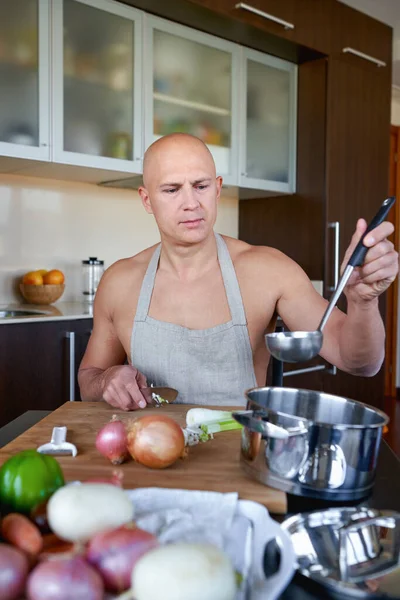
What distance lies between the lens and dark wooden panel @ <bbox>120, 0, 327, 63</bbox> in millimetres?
2666

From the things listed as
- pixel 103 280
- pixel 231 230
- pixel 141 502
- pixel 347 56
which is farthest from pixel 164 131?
pixel 141 502

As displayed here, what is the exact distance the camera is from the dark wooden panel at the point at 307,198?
11.0 ft

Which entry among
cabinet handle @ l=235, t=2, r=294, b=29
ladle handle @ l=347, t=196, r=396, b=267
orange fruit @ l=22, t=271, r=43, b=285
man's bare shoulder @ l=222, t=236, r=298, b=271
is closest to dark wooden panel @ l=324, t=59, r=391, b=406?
cabinet handle @ l=235, t=2, r=294, b=29

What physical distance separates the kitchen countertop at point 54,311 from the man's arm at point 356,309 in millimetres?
1071

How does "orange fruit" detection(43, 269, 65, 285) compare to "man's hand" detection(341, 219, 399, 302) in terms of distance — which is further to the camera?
"orange fruit" detection(43, 269, 65, 285)

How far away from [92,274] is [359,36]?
6.86 feet

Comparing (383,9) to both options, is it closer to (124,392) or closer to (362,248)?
(362,248)

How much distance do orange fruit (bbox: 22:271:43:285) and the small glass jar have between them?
258 mm

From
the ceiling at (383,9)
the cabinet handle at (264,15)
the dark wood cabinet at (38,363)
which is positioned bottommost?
the dark wood cabinet at (38,363)

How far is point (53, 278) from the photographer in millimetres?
2684

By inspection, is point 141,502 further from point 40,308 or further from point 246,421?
point 40,308

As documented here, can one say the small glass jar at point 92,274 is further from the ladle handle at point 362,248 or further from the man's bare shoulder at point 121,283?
the ladle handle at point 362,248

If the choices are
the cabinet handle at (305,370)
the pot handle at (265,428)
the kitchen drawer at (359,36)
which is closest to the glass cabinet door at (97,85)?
the kitchen drawer at (359,36)

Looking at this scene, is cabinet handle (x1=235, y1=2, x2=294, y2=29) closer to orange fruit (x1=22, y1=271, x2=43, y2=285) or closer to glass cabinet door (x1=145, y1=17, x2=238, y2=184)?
glass cabinet door (x1=145, y1=17, x2=238, y2=184)
